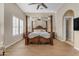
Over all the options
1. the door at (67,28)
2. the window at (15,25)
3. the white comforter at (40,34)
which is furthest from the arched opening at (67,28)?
the window at (15,25)

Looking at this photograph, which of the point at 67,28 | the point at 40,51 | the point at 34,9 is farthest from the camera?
the point at 67,28

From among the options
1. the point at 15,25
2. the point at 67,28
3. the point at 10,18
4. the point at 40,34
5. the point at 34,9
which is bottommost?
the point at 40,34

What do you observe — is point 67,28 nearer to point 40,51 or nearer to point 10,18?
point 40,51

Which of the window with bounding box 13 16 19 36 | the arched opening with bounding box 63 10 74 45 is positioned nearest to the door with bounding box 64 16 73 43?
the arched opening with bounding box 63 10 74 45

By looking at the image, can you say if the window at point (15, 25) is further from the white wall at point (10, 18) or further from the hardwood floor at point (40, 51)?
the hardwood floor at point (40, 51)

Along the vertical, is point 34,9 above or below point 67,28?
above

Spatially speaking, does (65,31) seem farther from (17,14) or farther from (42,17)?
(17,14)

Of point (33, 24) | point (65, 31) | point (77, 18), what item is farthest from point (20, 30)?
point (65, 31)

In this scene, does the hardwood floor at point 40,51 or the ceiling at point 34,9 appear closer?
the hardwood floor at point 40,51

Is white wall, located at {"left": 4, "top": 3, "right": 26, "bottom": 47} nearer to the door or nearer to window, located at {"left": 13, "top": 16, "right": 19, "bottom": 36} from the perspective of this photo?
window, located at {"left": 13, "top": 16, "right": 19, "bottom": 36}

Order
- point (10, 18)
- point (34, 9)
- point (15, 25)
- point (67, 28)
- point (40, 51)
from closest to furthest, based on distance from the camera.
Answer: point (40, 51), point (10, 18), point (15, 25), point (34, 9), point (67, 28)

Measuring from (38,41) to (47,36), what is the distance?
60 centimetres

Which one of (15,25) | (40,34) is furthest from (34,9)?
(40,34)

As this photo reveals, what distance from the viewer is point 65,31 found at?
8.47 metres
